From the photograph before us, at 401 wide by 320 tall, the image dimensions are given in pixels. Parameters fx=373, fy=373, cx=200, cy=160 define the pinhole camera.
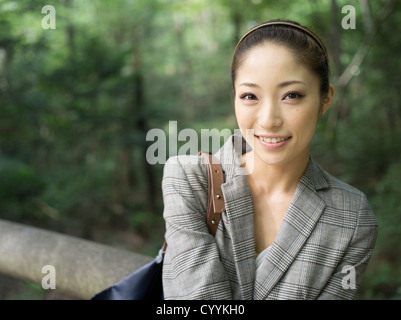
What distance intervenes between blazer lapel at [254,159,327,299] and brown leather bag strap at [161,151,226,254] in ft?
0.82

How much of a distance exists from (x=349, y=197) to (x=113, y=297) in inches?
43.5

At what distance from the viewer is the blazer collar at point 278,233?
148 cm

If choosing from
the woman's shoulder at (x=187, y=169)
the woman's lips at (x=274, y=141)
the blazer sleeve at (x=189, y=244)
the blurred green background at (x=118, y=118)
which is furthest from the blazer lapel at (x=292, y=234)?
the blurred green background at (x=118, y=118)

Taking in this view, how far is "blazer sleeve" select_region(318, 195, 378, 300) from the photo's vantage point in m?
1.43

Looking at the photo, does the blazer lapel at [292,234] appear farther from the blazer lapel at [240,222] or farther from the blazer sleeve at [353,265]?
the blazer sleeve at [353,265]

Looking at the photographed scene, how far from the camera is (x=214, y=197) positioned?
1.55 metres

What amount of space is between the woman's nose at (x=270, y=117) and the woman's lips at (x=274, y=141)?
0.17 ft

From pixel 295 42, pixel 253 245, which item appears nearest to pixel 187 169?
pixel 253 245

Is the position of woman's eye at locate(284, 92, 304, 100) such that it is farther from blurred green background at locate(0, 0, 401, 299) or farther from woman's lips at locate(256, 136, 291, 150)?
blurred green background at locate(0, 0, 401, 299)

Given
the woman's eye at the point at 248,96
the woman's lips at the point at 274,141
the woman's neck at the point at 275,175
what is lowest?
the woman's neck at the point at 275,175

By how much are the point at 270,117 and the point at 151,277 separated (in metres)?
0.86
